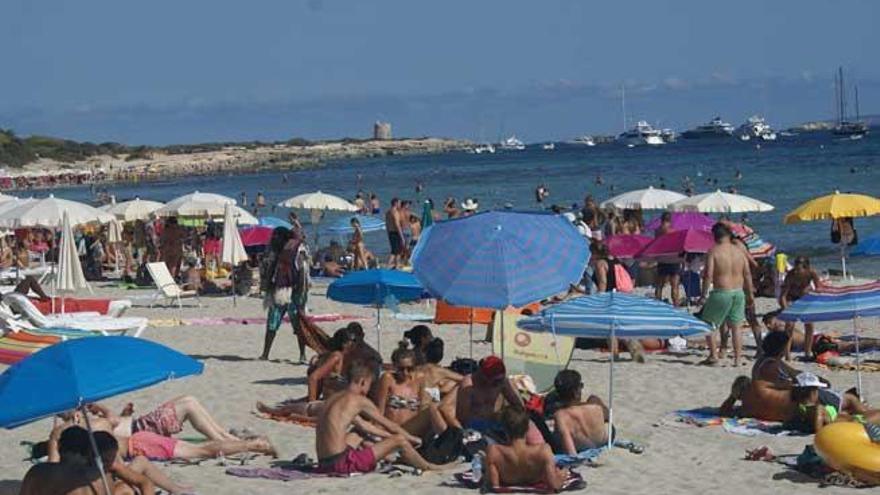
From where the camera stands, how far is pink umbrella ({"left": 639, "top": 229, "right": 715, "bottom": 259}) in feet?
53.3

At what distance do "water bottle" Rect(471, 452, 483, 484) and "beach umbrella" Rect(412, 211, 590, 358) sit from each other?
3.50 ft

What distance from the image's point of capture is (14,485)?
816 cm

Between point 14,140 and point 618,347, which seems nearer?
point 618,347

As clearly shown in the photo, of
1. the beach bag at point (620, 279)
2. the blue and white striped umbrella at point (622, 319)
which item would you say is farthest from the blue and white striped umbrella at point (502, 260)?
the beach bag at point (620, 279)

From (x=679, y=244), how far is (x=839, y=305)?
5.83 m

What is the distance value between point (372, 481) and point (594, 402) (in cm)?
170

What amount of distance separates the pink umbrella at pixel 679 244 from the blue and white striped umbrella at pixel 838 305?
17.1 ft

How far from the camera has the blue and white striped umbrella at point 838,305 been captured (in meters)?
10.5

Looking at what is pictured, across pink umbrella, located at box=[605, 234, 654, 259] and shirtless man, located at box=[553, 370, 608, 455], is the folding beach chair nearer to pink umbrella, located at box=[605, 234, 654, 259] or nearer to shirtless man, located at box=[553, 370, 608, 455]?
pink umbrella, located at box=[605, 234, 654, 259]

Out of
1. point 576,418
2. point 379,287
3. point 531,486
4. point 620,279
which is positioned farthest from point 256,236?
point 531,486

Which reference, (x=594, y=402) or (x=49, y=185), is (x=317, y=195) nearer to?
(x=594, y=402)

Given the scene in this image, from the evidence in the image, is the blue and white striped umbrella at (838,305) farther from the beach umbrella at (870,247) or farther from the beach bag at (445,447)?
the beach umbrella at (870,247)

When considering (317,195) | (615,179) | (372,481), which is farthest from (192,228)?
(615,179)

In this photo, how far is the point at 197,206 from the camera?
22531 millimetres
